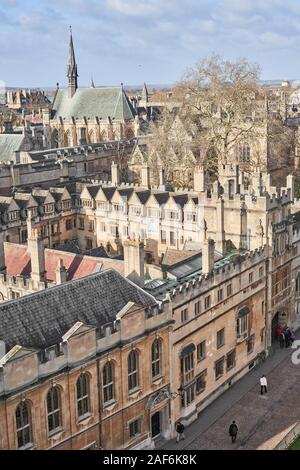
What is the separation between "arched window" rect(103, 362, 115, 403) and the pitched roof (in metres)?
8.94

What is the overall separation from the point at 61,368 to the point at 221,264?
13735mm

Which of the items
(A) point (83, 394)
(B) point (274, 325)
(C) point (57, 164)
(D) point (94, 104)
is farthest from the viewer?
(D) point (94, 104)

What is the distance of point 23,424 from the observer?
2173 centimetres

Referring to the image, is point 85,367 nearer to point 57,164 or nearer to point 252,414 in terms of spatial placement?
point 252,414

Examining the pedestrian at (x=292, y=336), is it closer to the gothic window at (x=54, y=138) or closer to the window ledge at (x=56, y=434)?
the window ledge at (x=56, y=434)

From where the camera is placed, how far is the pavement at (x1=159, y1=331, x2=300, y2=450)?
92.8 feet

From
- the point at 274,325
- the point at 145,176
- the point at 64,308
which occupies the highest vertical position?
the point at 145,176

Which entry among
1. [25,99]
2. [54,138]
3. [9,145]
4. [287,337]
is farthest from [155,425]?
[25,99]

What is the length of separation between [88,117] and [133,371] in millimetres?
74090

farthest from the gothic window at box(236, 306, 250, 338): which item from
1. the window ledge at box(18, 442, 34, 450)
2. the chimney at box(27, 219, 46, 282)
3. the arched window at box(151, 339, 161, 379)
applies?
the window ledge at box(18, 442, 34, 450)

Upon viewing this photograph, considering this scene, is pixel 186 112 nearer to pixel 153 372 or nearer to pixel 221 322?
pixel 221 322

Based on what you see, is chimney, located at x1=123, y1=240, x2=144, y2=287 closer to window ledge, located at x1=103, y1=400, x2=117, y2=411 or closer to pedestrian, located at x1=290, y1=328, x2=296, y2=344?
window ledge, located at x1=103, y1=400, x2=117, y2=411
